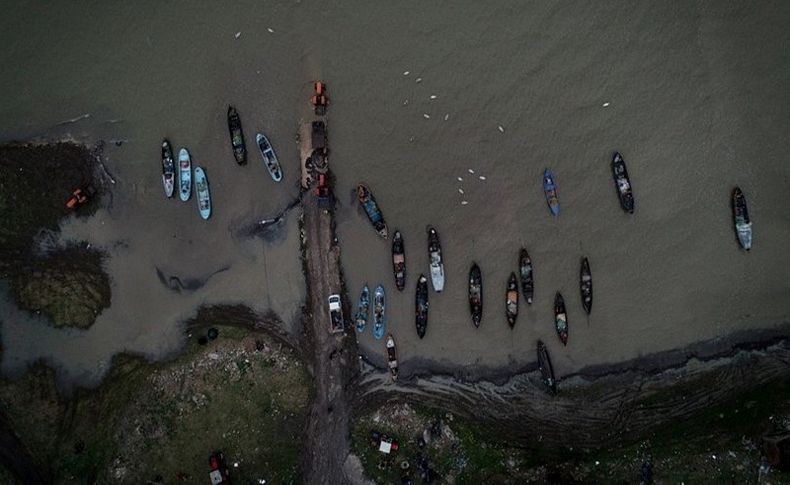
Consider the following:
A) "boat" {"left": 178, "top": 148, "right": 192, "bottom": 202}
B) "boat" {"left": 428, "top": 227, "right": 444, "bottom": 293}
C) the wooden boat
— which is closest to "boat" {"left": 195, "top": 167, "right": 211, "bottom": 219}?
"boat" {"left": 178, "top": 148, "right": 192, "bottom": 202}

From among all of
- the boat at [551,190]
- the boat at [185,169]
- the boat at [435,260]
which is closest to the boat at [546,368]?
the boat at [435,260]

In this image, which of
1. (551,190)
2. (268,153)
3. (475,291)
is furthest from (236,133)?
(551,190)

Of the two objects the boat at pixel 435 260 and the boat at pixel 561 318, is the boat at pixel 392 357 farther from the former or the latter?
the boat at pixel 561 318

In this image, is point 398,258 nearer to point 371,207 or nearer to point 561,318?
point 371,207

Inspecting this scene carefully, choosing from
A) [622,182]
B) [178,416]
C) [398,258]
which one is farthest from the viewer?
[398,258]

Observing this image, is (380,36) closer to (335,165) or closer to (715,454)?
(335,165)

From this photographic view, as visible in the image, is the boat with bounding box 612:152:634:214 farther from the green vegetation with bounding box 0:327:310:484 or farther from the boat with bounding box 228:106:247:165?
the boat with bounding box 228:106:247:165
